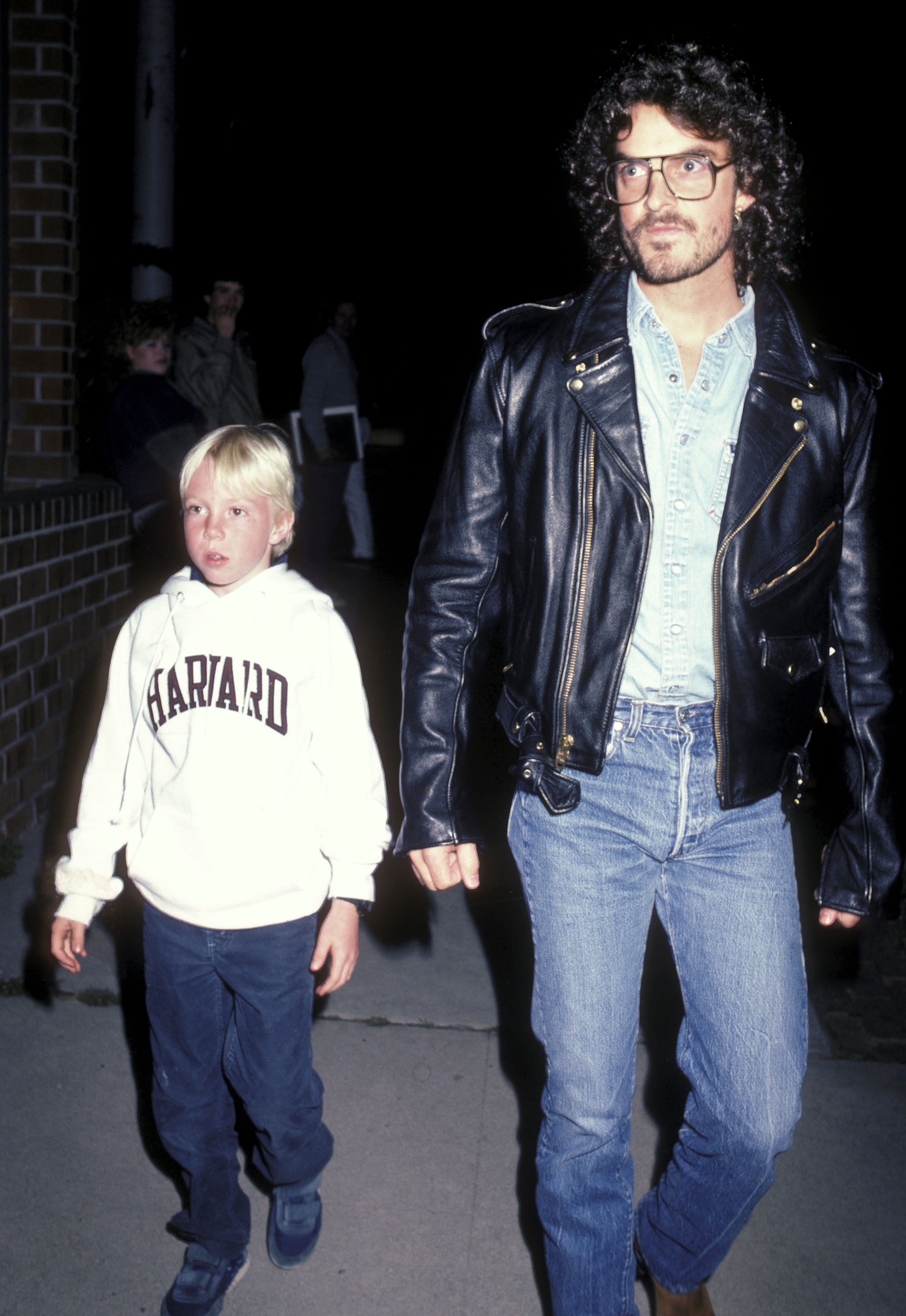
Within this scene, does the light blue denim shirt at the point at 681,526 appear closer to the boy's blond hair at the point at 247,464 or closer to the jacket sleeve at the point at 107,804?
the boy's blond hair at the point at 247,464

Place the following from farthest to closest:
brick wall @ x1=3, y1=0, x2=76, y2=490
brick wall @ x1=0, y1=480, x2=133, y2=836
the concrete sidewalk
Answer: brick wall @ x1=3, y1=0, x2=76, y2=490 → brick wall @ x1=0, y1=480, x2=133, y2=836 → the concrete sidewalk

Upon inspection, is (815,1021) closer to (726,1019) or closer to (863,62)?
(726,1019)

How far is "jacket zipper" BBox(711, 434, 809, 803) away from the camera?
2.20m

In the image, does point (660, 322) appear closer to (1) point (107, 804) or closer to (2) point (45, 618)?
(1) point (107, 804)

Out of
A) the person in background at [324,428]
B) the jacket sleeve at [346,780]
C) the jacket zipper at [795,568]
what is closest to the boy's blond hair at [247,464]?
the jacket sleeve at [346,780]

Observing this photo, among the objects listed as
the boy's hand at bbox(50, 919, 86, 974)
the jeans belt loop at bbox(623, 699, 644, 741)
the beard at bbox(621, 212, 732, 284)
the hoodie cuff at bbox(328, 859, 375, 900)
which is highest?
the beard at bbox(621, 212, 732, 284)

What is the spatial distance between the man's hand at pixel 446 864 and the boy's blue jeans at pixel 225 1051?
34 centimetres

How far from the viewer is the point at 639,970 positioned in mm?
2318

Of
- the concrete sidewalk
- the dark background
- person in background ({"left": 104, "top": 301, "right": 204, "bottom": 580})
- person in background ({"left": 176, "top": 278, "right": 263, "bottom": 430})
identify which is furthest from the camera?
the dark background

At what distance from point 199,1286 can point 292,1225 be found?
246 mm

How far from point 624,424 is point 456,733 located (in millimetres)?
666

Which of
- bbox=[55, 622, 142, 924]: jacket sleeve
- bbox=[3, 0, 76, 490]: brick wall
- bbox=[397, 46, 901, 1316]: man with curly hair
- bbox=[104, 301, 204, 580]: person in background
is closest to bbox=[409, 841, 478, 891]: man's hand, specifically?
bbox=[397, 46, 901, 1316]: man with curly hair

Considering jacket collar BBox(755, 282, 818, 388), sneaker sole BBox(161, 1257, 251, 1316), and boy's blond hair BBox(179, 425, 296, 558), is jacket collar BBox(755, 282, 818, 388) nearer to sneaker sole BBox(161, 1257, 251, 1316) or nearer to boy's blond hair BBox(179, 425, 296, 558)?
boy's blond hair BBox(179, 425, 296, 558)

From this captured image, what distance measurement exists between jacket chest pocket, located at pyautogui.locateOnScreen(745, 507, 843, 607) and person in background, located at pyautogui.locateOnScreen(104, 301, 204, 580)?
11.7 ft
